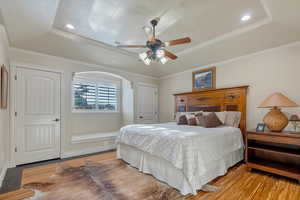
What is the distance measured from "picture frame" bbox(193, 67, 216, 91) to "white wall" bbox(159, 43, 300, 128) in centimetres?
16

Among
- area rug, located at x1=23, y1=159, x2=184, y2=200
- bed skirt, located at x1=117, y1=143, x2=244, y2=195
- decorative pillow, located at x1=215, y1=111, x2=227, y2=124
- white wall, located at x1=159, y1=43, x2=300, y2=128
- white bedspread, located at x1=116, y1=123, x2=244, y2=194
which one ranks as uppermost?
white wall, located at x1=159, y1=43, x2=300, y2=128

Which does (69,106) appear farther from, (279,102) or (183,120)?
(279,102)

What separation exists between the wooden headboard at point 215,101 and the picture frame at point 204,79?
0.55 feet

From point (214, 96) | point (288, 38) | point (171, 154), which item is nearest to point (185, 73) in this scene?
point (214, 96)

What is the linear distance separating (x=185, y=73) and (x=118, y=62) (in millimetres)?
2219

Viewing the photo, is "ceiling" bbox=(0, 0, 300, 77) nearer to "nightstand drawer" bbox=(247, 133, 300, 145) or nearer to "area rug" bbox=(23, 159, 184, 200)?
"nightstand drawer" bbox=(247, 133, 300, 145)

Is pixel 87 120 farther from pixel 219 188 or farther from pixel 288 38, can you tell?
pixel 288 38

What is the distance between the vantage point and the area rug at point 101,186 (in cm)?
196

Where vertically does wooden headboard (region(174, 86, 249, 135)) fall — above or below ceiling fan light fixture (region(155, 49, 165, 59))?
below

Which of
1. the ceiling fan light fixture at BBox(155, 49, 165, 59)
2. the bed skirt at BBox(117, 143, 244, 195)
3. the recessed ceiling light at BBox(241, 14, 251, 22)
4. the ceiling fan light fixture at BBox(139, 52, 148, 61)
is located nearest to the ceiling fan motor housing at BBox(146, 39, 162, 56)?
the ceiling fan light fixture at BBox(155, 49, 165, 59)

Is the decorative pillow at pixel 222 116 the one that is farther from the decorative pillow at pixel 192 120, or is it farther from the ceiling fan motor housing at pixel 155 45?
the ceiling fan motor housing at pixel 155 45

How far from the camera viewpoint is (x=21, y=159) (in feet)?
10.2

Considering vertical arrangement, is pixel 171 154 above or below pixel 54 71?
below

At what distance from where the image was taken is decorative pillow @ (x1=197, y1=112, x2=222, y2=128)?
123 inches
